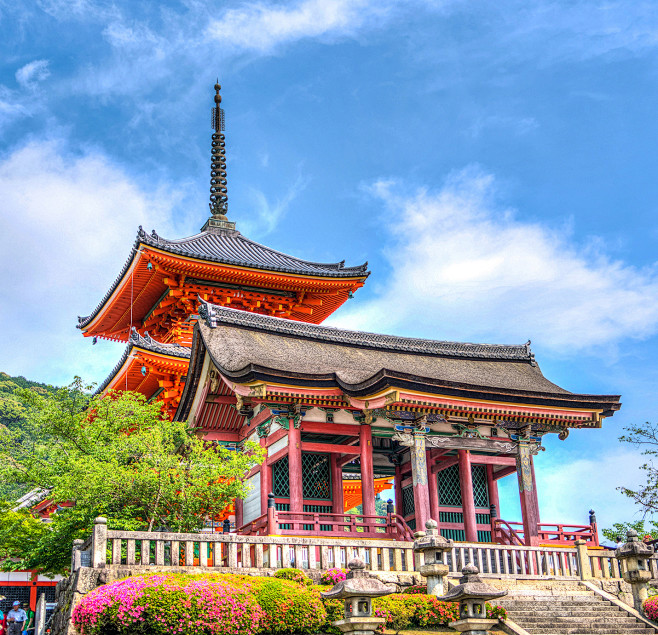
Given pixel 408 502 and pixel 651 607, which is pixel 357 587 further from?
pixel 408 502

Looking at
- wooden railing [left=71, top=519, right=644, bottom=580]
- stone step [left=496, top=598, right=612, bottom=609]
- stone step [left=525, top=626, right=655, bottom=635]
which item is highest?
wooden railing [left=71, top=519, right=644, bottom=580]

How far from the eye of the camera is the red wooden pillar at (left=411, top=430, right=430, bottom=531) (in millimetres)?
20812

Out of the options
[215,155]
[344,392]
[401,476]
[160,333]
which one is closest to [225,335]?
[344,392]

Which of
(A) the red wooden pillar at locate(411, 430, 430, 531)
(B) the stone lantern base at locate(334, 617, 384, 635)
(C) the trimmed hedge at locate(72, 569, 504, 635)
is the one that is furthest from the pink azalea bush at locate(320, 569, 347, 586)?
(A) the red wooden pillar at locate(411, 430, 430, 531)

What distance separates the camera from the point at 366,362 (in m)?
25.5

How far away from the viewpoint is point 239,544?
16.7 meters

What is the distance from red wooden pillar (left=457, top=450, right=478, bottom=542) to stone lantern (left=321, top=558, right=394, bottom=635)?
9975mm

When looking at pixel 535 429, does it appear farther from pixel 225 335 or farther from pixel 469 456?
pixel 225 335

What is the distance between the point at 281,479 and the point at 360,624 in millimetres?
9487

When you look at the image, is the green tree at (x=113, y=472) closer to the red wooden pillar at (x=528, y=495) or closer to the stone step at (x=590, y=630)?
the stone step at (x=590, y=630)

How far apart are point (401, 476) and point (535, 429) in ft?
15.1

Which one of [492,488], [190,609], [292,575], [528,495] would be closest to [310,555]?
[292,575]

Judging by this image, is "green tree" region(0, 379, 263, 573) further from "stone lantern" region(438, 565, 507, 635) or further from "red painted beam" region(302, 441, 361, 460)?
"stone lantern" region(438, 565, 507, 635)

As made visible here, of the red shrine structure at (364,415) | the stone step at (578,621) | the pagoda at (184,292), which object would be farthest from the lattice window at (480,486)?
the pagoda at (184,292)
